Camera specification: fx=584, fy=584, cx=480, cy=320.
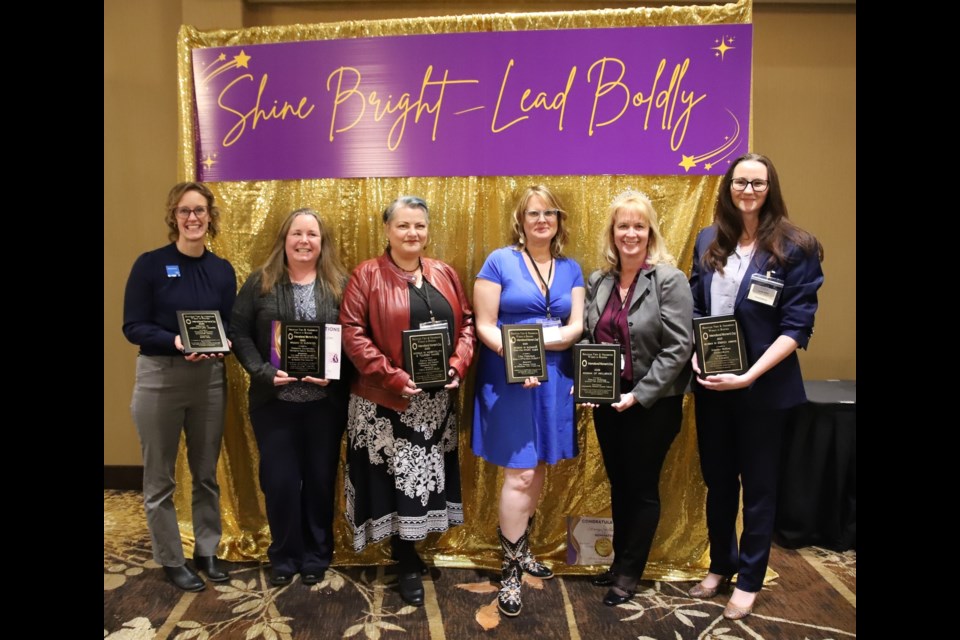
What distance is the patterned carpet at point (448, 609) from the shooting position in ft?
8.03

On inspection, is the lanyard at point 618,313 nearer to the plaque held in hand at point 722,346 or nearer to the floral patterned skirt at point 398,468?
the plaque held in hand at point 722,346

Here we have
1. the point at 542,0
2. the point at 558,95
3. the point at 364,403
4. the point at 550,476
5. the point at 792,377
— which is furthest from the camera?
the point at 542,0

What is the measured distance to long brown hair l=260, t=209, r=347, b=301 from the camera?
267cm

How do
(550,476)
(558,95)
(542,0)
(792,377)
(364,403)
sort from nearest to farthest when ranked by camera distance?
(792,377)
(364,403)
(558,95)
(550,476)
(542,0)

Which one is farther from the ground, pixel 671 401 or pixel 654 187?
pixel 654 187

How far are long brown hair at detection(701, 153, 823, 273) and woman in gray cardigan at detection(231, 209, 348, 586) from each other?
1690 mm

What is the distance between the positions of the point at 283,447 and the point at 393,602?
0.87 m

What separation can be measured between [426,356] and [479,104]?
1.33 metres

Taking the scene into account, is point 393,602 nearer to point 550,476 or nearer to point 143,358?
point 550,476

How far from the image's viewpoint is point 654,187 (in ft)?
9.48

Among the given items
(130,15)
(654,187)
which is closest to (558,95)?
(654,187)

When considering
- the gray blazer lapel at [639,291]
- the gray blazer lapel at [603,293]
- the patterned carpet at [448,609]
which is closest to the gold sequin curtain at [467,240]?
the patterned carpet at [448,609]

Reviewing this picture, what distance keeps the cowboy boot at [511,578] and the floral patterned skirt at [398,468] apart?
309mm

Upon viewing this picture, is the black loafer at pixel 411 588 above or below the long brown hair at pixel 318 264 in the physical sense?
below
